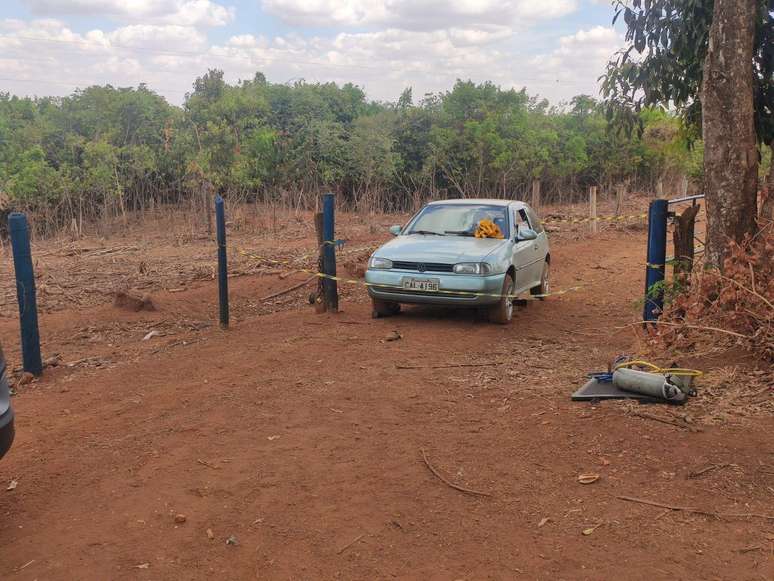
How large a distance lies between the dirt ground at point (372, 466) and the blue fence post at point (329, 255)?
1093 mm

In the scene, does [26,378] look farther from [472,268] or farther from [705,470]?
[705,470]

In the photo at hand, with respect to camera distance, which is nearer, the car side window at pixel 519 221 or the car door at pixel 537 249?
the car side window at pixel 519 221

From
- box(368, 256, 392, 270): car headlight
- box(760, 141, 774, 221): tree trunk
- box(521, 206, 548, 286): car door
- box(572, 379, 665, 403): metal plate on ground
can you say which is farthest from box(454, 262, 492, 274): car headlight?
box(572, 379, 665, 403): metal plate on ground

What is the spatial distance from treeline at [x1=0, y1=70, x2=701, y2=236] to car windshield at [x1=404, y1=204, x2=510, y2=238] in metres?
13.4

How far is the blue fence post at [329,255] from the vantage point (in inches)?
378

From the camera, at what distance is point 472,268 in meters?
9.07

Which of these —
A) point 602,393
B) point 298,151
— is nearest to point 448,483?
point 602,393

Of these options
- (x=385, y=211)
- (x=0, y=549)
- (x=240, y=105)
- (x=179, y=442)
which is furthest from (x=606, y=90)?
(x=240, y=105)

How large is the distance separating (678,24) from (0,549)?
27.0 feet

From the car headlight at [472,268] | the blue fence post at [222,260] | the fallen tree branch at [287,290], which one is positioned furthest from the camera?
the fallen tree branch at [287,290]

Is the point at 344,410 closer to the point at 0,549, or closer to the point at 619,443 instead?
the point at 619,443

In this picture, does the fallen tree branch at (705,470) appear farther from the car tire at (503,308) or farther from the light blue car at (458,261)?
Result: the car tire at (503,308)

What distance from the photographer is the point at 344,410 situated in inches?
232

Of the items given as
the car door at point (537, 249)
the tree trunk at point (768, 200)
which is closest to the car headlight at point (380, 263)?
the car door at point (537, 249)
